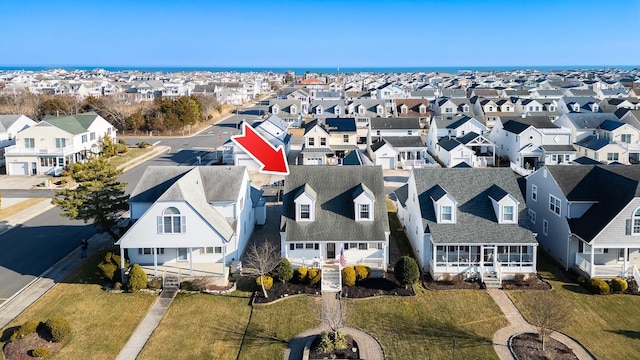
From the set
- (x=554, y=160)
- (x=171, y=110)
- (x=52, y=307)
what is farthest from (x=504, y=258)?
(x=171, y=110)

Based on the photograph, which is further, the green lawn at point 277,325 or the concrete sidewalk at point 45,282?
the concrete sidewalk at point 45,282

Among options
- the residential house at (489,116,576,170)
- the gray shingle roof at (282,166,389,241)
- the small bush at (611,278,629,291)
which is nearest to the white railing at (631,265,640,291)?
the small bush at (611,278,629,291)

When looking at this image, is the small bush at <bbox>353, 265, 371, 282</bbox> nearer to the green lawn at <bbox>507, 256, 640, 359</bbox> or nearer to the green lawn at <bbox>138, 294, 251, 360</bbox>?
the green lawn at <bbox>138, 294, 251, 360</bbox>

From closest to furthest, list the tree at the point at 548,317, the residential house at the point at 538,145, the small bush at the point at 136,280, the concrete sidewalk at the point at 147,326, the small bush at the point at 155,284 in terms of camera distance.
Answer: the tree at the point at 548,317 → the concrete sidewalk at the point at 147,326 → the small bush at the point at 136,280 → the small bush at the point at 155,284 → the residential house at the point at 538,145

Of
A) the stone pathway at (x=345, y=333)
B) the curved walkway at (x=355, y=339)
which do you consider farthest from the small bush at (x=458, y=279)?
the curved walkway at (x=355, y=339)

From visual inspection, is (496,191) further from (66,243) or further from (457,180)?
(66,243)

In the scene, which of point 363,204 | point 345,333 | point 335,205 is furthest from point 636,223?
point 345,333

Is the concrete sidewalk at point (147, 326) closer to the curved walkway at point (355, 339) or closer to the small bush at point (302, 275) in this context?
the curved walkway at point (355, 339)
